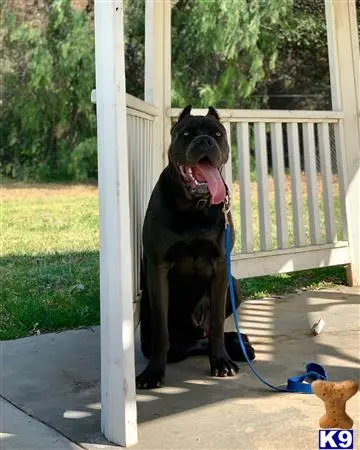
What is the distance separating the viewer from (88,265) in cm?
671

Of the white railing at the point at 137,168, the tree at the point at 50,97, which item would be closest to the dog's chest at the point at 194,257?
the white railing at the point at 137,168

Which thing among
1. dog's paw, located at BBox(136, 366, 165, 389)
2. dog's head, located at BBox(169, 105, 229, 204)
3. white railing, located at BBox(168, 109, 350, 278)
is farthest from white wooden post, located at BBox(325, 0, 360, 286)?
dog's paw, located at BBox(136, 366, 165, 389)

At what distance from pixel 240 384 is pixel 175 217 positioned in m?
0.85

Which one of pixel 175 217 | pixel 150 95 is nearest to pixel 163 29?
pixel 150 95

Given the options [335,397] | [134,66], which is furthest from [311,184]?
[134,66]

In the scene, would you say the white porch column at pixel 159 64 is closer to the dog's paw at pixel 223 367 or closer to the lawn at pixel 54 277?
the lawn at pixel 54 277

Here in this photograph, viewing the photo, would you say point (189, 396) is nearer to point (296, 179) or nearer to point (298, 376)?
point (298, 376)

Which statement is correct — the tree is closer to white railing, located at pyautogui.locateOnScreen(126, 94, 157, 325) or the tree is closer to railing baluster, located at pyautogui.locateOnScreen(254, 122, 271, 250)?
railing baluster, located at pyautogui.locateOnScreen(254, 122, 271, 250)

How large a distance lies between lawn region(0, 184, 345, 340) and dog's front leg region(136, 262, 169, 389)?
1.24m

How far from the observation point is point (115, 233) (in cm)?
282

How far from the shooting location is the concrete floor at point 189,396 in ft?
9.39

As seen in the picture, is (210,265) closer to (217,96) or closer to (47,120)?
(217,96)

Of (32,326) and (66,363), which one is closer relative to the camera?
(66,363)

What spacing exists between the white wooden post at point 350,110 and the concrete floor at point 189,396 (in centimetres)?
115
